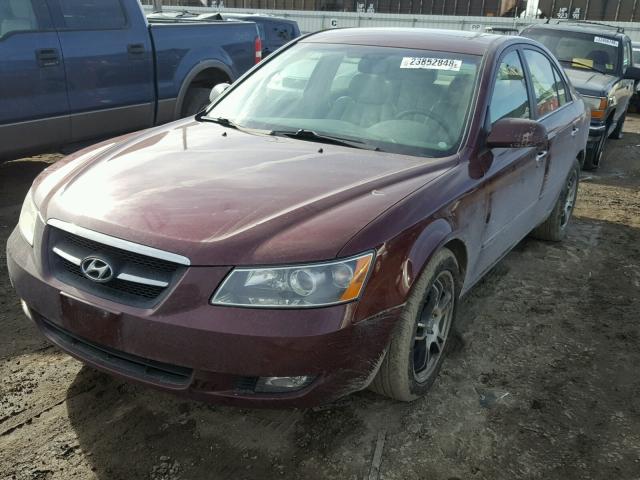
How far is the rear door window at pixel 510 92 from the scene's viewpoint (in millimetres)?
3486

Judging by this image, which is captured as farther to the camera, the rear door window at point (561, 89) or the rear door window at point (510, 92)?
the rear door window at point (561, 89)

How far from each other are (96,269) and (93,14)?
4.24 m

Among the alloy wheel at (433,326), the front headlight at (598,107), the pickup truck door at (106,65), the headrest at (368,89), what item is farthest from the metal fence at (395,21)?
the alloy wheel at (433,326)

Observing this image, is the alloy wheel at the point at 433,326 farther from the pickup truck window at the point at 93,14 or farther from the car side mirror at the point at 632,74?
the car side mirror at the point at 632,74


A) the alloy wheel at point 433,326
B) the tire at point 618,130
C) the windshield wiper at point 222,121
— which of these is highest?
the windshield wiper at point 222,121

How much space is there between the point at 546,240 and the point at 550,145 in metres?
1.26

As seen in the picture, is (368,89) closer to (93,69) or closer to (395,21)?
(93,69)

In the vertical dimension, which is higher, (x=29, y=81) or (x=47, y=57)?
(x=47, y=57)

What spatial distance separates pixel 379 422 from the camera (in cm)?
278

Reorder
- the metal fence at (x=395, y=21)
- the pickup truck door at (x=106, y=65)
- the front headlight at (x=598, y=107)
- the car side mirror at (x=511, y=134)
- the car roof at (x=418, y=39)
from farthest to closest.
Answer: the metal fence at (x=395, y=21) → the front headlight at (x=598, y=107) → the pickup truck door at (x=106, y=65) → the car roof at (x=418, y=39) → the car side mirror at (x=511, y=134)

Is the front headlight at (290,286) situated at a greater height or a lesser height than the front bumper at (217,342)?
greater

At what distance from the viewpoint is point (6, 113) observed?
5.00m

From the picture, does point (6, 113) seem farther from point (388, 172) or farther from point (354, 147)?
point (388, 172)

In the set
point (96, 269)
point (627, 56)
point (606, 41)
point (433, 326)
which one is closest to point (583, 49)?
point (606, 41)
